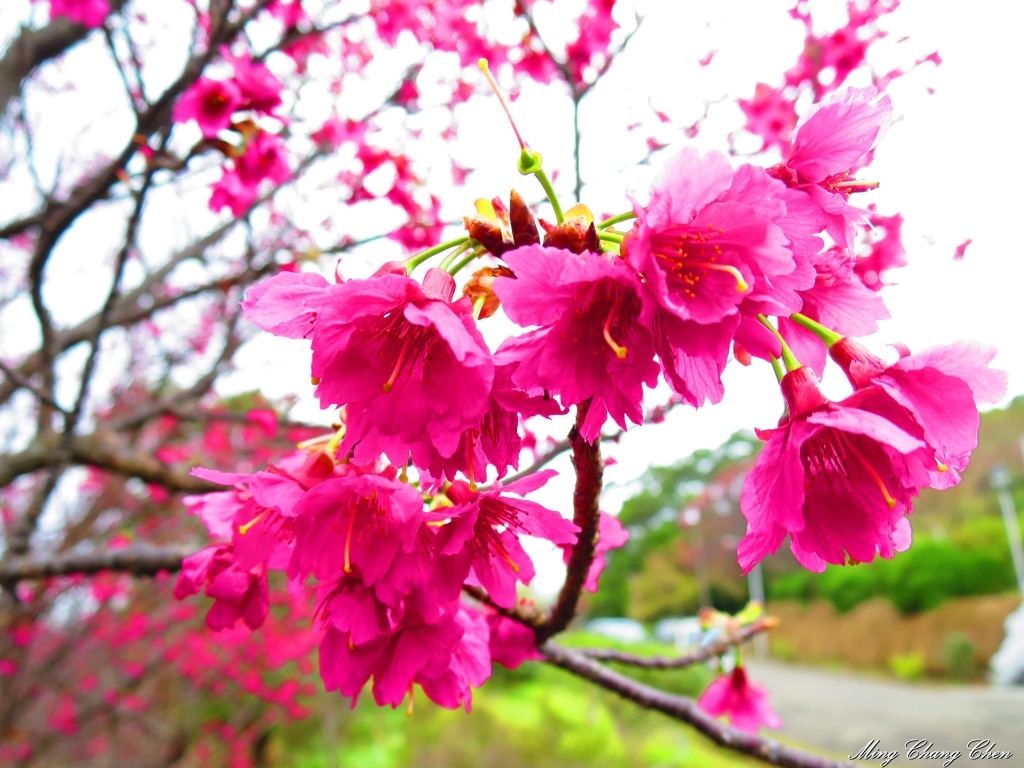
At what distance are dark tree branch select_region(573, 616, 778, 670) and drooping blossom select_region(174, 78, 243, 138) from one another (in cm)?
205

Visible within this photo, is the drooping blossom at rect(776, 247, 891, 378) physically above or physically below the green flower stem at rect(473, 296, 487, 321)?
below

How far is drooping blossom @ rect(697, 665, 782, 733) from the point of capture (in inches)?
76.6

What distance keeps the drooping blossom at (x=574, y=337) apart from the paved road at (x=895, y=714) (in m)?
6.43

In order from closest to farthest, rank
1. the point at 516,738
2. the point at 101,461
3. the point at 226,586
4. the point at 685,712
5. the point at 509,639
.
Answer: the point at 226,586
the point at 509,639
the point at 685,712
the point at 101,461
the point at 516,738

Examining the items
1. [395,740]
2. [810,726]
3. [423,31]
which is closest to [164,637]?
[395,740]

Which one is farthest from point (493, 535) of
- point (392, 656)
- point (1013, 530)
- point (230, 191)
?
point (1013, 530)

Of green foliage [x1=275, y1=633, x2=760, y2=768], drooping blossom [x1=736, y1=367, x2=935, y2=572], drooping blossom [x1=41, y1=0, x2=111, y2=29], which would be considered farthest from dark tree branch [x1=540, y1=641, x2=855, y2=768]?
green foliage [x1=275, y1=633, x2=760, y2=768]

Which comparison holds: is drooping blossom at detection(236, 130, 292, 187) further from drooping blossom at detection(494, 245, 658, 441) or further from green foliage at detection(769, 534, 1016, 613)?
green foliage at detection(769, 534, 1016, 613)

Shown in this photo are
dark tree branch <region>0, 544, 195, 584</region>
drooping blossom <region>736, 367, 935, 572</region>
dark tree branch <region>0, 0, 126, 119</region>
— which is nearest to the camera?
drooping blossom <region>736, 367, 935, 572</region>

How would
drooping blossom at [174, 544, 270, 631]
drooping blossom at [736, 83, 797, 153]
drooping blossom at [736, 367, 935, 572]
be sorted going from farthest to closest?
drooping blossom at [736, 83, 797, 153]
drooping blossom at [174, 544, 270, 631]
drooping blossom at [736, 367, 935, 572]

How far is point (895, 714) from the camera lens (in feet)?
29.8

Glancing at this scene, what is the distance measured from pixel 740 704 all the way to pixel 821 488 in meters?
1.62

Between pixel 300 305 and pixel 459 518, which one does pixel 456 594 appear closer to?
pixel 459 518
